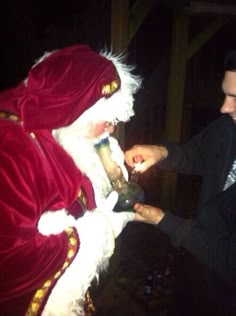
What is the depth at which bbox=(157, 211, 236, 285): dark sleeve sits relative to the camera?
1.64m

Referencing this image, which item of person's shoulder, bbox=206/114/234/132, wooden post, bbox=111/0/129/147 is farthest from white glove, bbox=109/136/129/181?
wooden post, bbox=111/0/129/147

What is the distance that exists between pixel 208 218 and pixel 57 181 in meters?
0.71

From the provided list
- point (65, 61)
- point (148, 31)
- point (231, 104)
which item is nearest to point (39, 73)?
point (65, 61)

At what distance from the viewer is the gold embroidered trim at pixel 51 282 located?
1.46m

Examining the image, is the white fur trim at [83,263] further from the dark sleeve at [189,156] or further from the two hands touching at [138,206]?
the dark sleeve at [189,156]

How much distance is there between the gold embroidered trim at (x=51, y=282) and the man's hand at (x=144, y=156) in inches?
24.5

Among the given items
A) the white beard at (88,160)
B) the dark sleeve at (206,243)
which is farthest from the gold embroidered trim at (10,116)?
the dark sleeve at (206,243)

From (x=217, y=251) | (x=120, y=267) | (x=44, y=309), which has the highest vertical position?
(x=217, y=251)

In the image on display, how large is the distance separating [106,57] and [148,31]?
4.82 metres

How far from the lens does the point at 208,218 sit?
5.62 ft

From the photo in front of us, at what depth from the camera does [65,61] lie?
140 cm

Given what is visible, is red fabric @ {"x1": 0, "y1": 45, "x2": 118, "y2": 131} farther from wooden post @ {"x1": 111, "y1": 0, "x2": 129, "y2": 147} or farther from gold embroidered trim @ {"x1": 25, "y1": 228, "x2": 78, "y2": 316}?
wooden post @ {"x1": 111, "y1": 0, "x2": 129, "y2": 147}

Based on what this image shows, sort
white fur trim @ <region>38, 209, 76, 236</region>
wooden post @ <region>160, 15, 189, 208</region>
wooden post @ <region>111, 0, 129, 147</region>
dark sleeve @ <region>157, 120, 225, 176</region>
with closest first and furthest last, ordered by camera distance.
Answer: white fur trim @ <region>38, 209, 76, 236</region>, dark sleeve @ <region>157, 120, 225, 176</region>, wooden post @ <region>111, 0, 129, 147</region>, wooden post @ <region>160, 15, 189, 208</region>

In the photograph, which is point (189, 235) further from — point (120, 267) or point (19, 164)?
point (120, 267)
